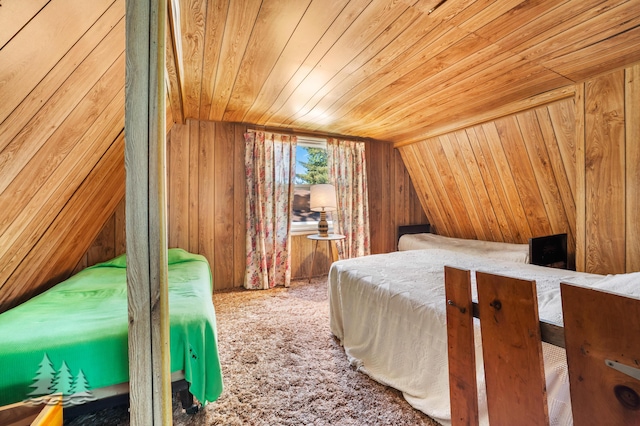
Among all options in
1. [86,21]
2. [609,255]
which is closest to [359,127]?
[609,255]

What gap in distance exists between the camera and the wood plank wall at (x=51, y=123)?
2.49 feet

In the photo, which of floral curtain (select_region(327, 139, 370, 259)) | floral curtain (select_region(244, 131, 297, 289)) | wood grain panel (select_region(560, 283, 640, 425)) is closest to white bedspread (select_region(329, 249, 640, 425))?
wood grain panel (select_region(560, 283, 640, 425))

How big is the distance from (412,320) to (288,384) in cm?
87

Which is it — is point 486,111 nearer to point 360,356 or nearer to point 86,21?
point 360,356

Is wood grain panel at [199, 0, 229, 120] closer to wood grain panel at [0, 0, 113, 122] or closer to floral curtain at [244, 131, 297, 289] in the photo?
wood grain panel at [0, 0, 113, 122]

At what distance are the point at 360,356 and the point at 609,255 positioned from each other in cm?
210

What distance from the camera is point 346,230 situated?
12.8ft

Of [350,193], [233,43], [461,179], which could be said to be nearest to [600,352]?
[233,43]

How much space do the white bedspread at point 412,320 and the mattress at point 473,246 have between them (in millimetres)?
1002

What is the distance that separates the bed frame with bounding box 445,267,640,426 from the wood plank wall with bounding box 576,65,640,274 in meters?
2.03

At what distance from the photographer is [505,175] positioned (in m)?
2.88

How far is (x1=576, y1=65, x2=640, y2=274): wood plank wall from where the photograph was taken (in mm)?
1842

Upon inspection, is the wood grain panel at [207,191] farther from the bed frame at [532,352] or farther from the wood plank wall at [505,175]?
the bed frame at [532,352]

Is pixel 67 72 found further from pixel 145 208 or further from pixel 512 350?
pixel 512 350
